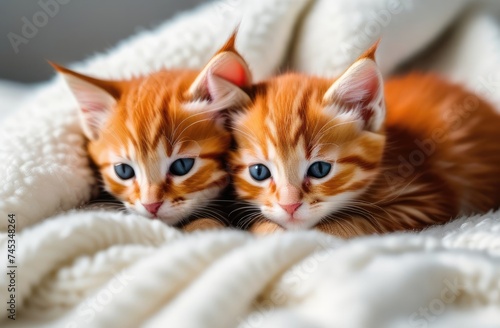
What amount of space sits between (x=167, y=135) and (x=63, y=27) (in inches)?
46.0

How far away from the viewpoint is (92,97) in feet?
3.41

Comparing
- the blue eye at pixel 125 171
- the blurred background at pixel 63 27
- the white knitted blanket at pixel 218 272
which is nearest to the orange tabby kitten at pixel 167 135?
the blue eye at pixel 125 171

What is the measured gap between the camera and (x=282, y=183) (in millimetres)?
932

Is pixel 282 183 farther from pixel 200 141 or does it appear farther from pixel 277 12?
pixel 277 12

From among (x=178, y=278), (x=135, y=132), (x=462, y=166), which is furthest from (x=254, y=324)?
(x=462, y=166)

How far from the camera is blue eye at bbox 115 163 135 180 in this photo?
3.31ft

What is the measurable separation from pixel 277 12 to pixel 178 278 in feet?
2.78

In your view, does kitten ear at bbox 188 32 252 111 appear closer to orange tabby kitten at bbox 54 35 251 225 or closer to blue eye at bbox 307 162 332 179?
orange tabby kitten at bbox 54 35 251 225

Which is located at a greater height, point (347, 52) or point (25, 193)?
point (347, 52)

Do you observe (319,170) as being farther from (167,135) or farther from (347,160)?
(167,135)

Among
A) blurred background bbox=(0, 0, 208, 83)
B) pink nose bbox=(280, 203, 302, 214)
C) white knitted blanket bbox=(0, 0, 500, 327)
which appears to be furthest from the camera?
blurred background bbox=(0, 0, 208, 83)

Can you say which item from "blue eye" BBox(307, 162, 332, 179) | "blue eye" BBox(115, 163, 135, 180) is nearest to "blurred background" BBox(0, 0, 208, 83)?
"blue eye" BBox(115, 163, 135, 180)

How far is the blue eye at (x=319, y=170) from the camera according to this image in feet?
3.10

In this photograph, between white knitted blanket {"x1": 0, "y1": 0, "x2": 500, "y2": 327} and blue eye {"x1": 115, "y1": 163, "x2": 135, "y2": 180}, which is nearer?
white knitted blanket {"x1": 0, "y1": 0, "x2": 500, "y2": 327}
